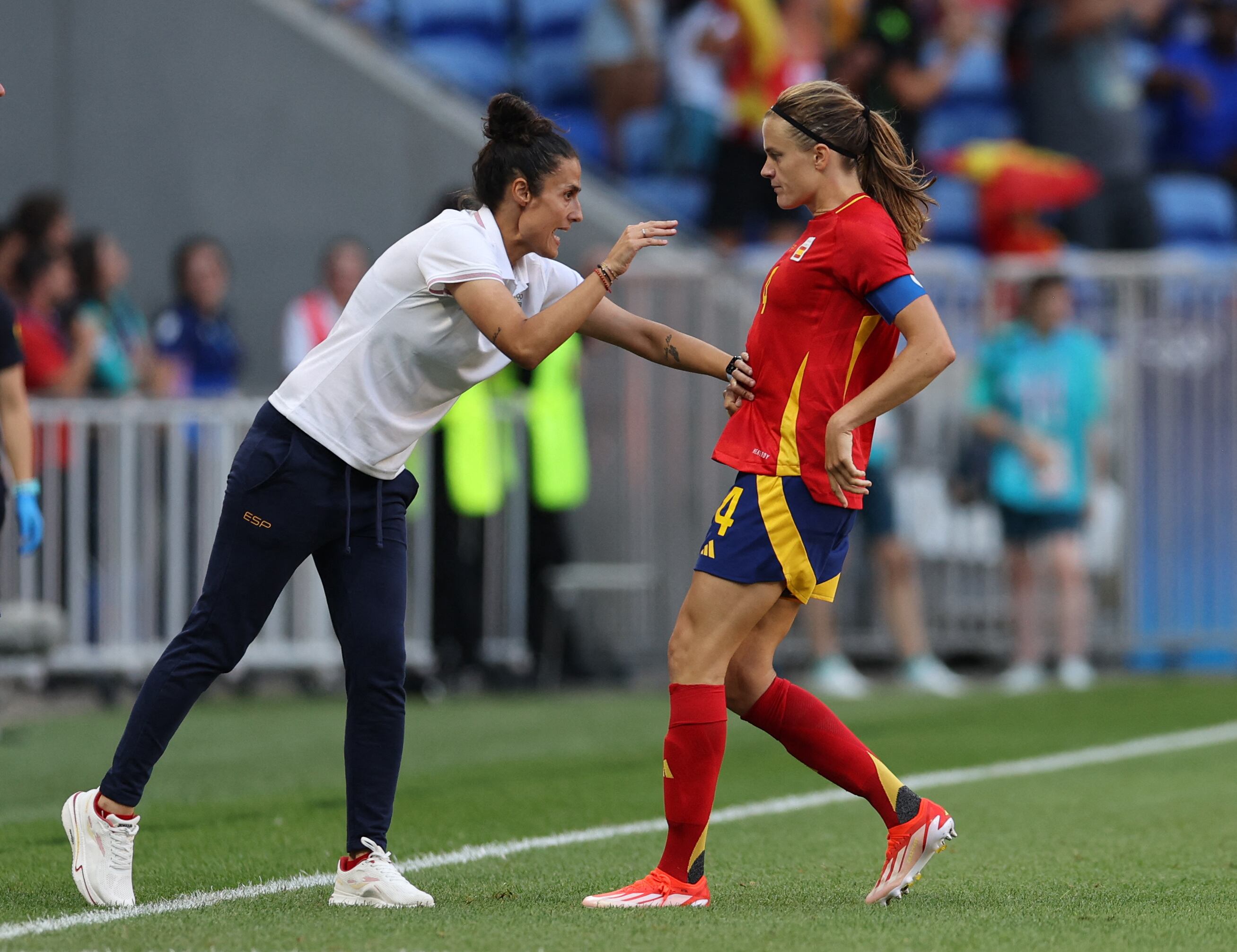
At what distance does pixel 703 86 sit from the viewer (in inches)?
608

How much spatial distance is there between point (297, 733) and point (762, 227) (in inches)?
263

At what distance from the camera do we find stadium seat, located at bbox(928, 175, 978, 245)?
607 inches

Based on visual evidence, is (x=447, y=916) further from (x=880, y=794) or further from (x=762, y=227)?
(x=762, y=227)

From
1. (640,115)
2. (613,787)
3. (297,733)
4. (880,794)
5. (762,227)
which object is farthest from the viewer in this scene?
(640,115)

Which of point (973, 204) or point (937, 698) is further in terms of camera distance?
point (973, 204)

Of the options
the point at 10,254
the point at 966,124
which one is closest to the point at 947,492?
the point at 966,124

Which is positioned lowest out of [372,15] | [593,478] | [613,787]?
[613,787]

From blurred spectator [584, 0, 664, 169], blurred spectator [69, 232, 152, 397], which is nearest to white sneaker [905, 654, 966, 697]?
blurred spectator [69, 232, 152, 397]

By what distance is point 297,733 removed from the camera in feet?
31.0

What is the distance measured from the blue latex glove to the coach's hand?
11.2ft

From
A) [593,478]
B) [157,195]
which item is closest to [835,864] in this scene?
[593,478]

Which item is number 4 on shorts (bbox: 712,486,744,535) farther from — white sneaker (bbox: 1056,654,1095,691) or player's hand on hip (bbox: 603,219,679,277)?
white sneaker (bbox: 1056,654,1095,691)

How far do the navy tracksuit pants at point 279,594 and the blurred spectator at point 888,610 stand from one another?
21.9 feet

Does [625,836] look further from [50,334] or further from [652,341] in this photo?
[50,334]
